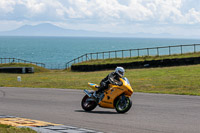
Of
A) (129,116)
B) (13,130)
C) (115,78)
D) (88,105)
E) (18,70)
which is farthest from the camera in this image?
(18,70)

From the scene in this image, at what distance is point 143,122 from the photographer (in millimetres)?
9719

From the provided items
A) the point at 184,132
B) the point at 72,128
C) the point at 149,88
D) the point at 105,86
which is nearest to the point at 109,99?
the point at 105,86

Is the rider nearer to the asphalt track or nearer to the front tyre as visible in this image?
the front tyre

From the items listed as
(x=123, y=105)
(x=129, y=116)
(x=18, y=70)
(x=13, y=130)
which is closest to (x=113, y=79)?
(x=123, y=105)

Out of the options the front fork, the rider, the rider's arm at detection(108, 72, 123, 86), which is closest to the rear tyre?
the rider

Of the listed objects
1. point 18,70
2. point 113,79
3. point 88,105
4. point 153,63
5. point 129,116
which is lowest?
point 129,116

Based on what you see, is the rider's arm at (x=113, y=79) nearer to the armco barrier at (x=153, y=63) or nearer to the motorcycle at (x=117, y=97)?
the motorcycle at (x=117, y=97)

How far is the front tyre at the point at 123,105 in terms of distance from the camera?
11.3 meters

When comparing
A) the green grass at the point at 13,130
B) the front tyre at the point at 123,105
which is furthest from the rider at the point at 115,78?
the green grass at the point at 13,130

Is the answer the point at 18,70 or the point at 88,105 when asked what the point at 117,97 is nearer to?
the point at 88,105

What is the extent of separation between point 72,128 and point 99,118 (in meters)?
2.00

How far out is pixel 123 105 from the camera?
11.5 m

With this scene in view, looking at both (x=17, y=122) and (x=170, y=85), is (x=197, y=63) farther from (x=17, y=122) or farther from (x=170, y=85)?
(x=17, y=122)

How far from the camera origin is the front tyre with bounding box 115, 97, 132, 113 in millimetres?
11312
